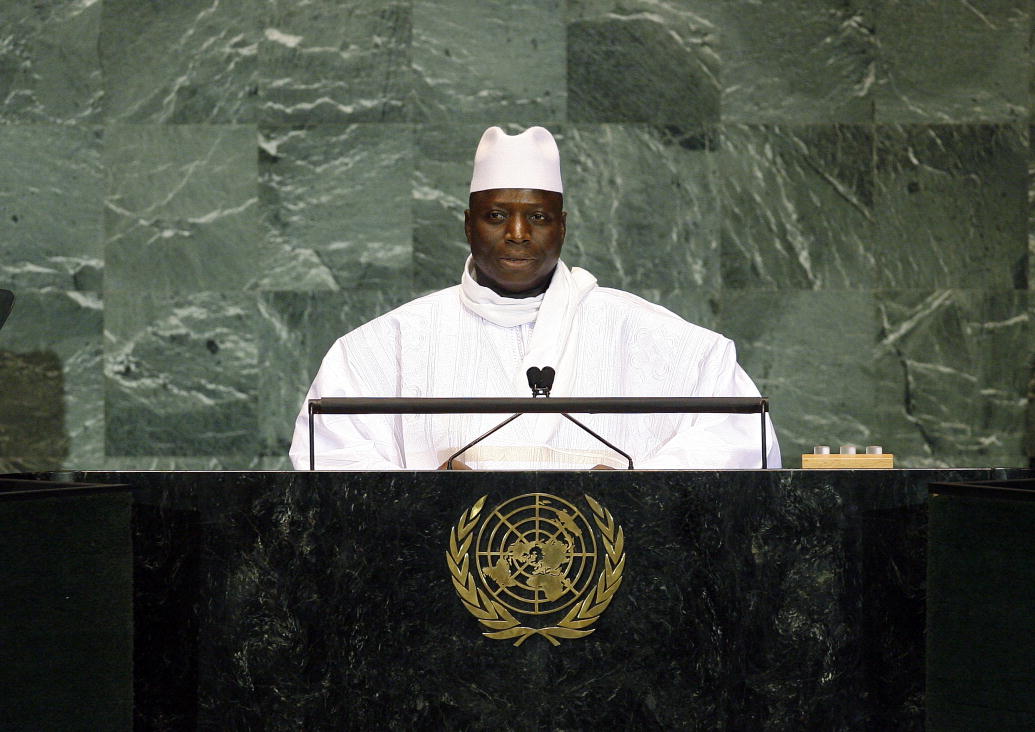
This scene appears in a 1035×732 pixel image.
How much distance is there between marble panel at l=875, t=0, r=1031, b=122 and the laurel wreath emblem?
12.3 feet

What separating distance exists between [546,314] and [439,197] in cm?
168

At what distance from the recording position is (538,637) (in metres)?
2.29

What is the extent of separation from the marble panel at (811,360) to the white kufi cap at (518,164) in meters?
1.64

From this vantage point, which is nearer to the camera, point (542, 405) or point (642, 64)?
point (542, 405)

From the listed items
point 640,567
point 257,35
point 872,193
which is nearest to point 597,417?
point 640,567

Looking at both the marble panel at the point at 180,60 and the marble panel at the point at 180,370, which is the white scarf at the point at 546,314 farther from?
the marble panel at the point at 180,60

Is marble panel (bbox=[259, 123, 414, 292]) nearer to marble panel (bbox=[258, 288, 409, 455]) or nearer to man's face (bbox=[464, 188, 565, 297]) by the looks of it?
marble panel (bbox=[258, 288, 409, 455])

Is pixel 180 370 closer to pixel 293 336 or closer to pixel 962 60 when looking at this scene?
pixel 293 336

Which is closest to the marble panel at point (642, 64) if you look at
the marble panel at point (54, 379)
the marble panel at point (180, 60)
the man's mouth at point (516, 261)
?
the marble panel at point (180, 60)

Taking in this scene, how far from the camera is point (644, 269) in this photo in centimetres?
546

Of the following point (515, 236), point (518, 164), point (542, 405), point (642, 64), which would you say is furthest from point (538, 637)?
point (642, 64)

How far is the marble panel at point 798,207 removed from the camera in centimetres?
546

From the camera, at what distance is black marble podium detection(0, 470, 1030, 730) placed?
2.28 metres

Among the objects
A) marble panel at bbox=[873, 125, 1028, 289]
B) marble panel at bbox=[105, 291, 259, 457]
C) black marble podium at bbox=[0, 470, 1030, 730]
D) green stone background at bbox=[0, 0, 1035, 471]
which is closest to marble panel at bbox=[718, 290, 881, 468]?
green stone background at bbox=[0, 0, 1035, 471]
